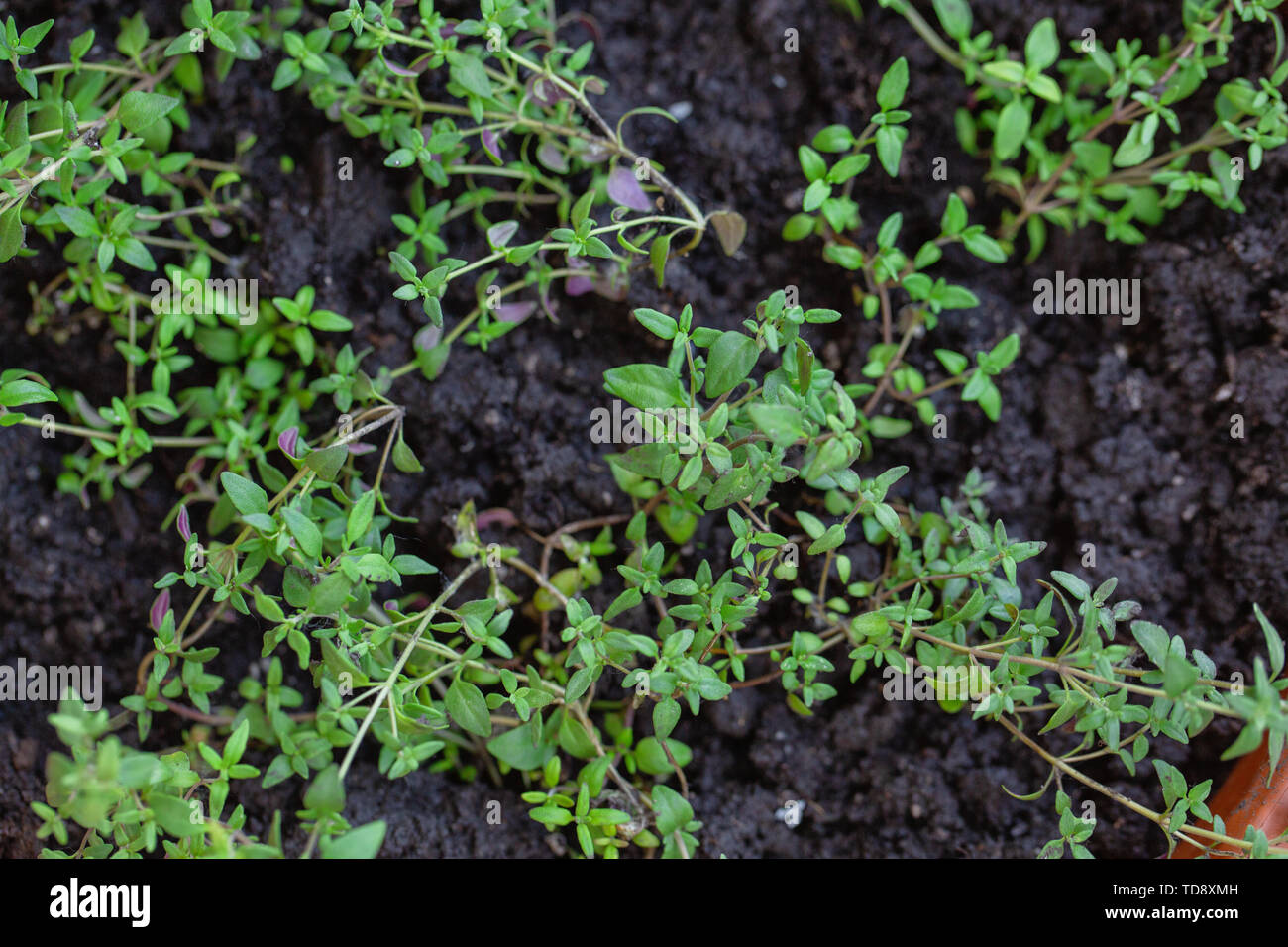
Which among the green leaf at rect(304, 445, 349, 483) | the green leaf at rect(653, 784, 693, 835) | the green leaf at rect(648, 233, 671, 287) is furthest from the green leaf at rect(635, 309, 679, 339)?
the green leaf at rect(653, 784, 693, 835)

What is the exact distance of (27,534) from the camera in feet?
6.68

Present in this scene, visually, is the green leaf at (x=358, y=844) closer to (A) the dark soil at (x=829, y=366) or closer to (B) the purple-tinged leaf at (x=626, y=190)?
(A) the dark soil at (x=829, y=366)

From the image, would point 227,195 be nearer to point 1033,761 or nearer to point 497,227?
point 497,227

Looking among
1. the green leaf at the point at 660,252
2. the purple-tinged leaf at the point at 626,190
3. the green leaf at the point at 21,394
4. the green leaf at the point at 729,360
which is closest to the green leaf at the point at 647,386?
the green leaf at the point at 729,360

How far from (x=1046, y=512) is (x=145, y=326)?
199 cm

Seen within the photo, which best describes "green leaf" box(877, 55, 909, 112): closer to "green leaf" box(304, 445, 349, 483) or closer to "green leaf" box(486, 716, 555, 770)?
"green leaf" box(304, 445, 349, 483)

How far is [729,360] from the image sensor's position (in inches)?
60.0

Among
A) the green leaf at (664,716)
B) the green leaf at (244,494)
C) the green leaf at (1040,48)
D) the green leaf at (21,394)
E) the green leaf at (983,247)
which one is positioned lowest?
the green leaf at (664,716)

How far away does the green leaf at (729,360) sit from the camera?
4.98 ft

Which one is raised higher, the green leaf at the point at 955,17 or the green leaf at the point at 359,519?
the green leaf at the point at 955,17

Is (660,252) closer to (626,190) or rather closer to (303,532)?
(626,190)

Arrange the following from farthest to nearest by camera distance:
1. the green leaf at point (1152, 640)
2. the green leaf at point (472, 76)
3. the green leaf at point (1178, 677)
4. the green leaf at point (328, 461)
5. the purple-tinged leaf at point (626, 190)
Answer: the purple-tinged leaf at point (626, 190), the green leaf at point (472, 76), the green leaf at point (328, 461), the green leaf at point (1152, 640), the green leaf at point (1178, 677)

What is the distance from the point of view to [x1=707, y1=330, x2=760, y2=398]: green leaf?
1518 millimetres

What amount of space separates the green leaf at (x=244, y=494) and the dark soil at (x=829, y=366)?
421mm
